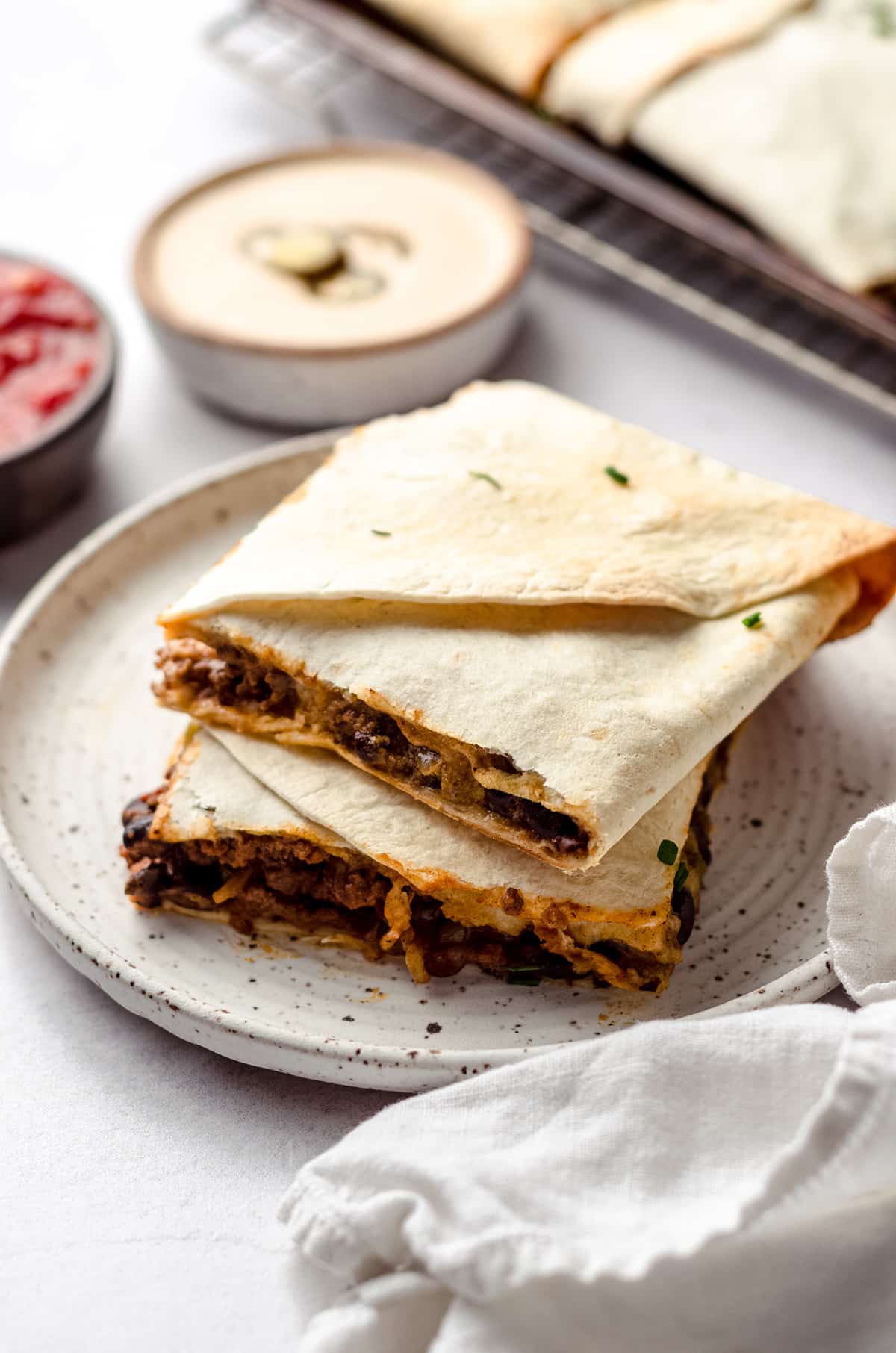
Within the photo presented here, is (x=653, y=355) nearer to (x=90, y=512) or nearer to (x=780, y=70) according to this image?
(x=780, y=70)

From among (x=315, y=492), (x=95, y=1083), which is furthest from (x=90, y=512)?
(x=95, y=1083)

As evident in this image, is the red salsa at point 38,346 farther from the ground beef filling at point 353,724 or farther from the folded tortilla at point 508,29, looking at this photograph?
the folded tortilla at point 508,29

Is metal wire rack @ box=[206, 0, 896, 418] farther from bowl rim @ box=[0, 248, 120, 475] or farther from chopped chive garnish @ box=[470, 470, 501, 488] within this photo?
chopped chive garnish @ box=[470, 470, 501, 488]

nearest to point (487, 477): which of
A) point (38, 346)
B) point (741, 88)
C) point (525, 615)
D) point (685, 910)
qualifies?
point (525, 615)

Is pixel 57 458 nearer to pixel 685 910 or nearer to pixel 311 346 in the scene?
pixel 311 346

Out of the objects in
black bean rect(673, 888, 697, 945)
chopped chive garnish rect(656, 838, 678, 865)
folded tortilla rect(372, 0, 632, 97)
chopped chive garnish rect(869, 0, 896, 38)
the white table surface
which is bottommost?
the white table surface

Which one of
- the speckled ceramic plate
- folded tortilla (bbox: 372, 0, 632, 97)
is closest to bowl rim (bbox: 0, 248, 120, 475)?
the speckled ceramic plate

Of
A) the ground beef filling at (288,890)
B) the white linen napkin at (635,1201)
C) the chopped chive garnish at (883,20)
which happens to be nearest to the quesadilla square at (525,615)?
the ground beef filling at (288,890)
